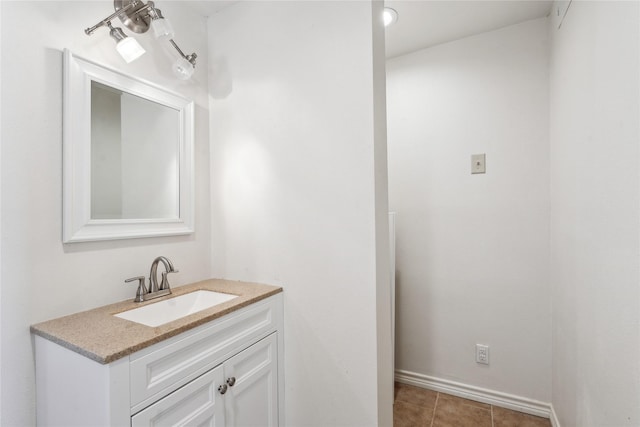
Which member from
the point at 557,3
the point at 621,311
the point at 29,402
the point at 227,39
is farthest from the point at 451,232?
the point at 29,402

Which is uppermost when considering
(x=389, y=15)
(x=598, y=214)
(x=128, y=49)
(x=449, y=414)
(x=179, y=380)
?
(x=389, y=15)

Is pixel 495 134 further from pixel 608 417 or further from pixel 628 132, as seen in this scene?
pixel 608 417

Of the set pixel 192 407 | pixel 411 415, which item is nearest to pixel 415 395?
pixel 411 415

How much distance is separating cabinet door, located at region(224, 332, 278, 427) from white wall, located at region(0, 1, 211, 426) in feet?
2.04

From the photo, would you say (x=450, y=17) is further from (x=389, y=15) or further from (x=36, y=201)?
(x=36, y=201)

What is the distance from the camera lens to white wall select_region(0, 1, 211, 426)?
1002 millimetres

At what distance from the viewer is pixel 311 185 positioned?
1.42 meters

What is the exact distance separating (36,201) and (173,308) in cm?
66

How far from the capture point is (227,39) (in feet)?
5.49

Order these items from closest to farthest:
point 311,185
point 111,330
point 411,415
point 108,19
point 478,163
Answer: point 111,330, point 108,19, point 311,185, point 411,415, point 478,163

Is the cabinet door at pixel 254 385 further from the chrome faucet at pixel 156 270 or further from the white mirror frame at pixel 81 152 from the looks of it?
the white mirror frame at pixel 81 152

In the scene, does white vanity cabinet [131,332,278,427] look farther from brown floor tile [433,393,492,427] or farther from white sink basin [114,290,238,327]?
brown floor tile [433,393,492,427]

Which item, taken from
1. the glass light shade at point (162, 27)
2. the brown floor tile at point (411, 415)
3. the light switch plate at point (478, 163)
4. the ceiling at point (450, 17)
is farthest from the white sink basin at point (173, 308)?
the ceiling at point (450, 17)

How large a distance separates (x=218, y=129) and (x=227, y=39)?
0.50 metres
